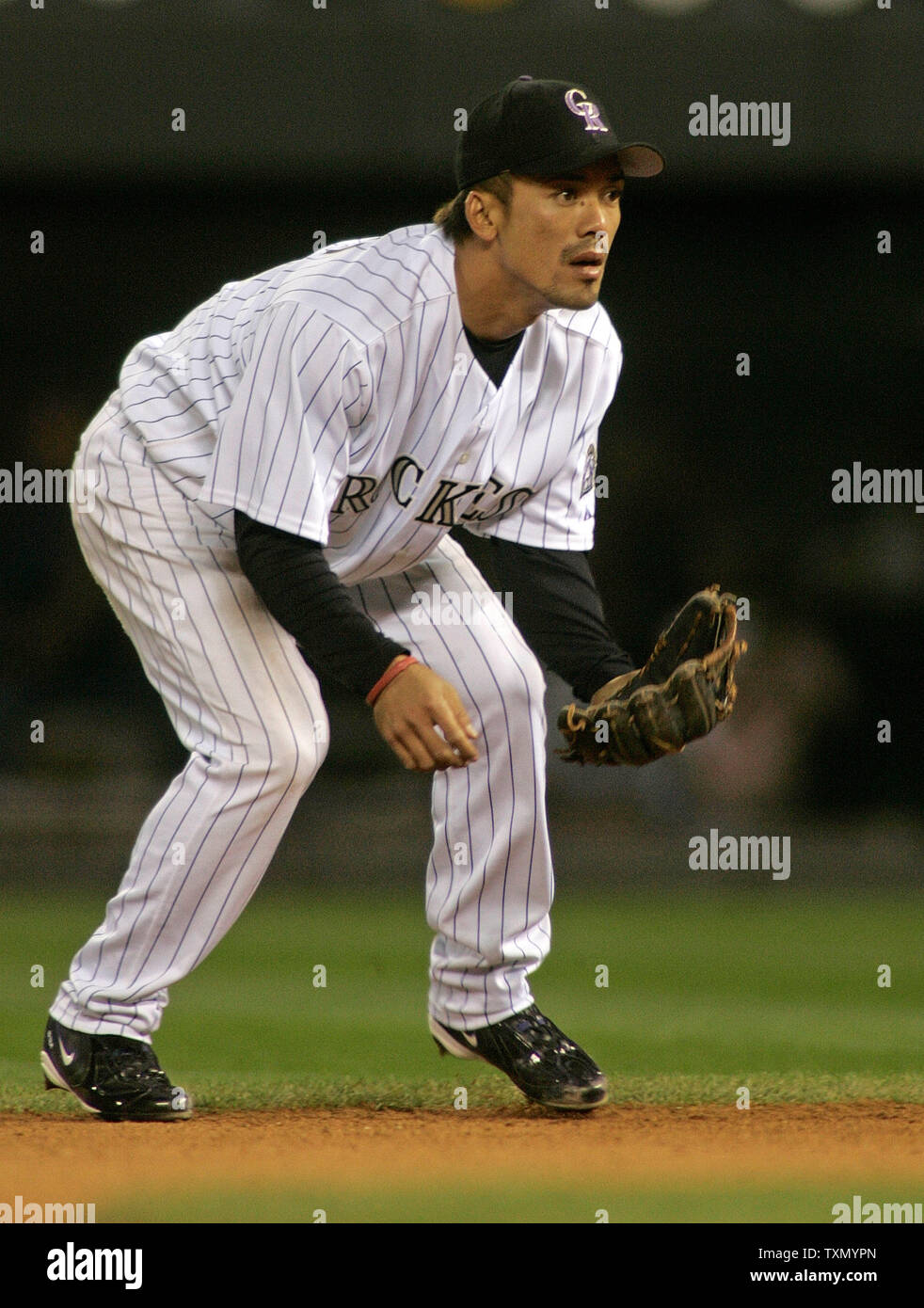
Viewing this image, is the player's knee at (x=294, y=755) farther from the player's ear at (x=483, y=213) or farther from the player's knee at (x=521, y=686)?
the player's ear at (x=483, y=213)

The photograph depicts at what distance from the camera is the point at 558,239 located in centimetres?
297

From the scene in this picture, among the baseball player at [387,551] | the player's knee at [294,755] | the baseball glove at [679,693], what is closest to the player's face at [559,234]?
the baseball player at [387,551]

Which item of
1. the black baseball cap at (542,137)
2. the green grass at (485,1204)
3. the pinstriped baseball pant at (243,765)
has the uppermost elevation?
the black baseball cap at (542,137)

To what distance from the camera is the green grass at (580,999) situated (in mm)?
3613

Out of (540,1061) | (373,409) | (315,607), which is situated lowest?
(540,1061)

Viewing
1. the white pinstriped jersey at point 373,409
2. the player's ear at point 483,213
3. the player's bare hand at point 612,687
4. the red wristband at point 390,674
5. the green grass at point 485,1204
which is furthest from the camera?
the player's bare hand at point 612,687

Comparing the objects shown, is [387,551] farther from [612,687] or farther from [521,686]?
[612,687]

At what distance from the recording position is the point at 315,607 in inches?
112

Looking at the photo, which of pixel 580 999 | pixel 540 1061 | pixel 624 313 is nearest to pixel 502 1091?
pixel 540 1061

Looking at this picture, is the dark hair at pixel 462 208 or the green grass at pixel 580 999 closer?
the dark hair at pixel 462 208

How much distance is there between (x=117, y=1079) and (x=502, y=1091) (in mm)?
793

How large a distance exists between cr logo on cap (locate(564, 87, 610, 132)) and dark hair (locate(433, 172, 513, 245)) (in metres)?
0.15

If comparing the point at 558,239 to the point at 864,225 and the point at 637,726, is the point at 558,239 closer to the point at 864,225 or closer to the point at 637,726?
the point at 637,726

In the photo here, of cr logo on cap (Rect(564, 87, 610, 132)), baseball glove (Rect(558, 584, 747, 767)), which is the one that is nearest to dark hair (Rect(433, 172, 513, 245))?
cr logo on cap (Rect(564, 87, 610, 132))
